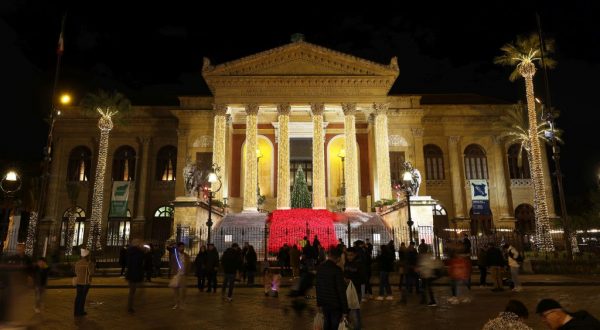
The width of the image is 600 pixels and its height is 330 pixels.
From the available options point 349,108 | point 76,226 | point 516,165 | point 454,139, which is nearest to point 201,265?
point 349,108

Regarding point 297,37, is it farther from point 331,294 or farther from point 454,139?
point 331,294

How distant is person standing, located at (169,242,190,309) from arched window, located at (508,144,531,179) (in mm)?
34079

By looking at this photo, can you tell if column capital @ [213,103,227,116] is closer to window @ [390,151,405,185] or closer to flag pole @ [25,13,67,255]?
flag pole @ [25,13,67,255]

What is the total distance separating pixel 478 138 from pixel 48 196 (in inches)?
1501

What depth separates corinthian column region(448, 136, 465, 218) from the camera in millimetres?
36562

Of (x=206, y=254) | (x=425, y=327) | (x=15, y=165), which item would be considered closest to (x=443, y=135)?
(x=206, y=254)

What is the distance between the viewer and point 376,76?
32438mm

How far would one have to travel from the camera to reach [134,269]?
407 inches

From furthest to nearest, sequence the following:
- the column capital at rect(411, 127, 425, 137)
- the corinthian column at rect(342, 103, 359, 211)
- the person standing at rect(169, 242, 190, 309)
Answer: the column capital at rect(411, 127, 425, 137) → the corinthian column at rect(342, 103, 359, 211) → the person standing at rect(169, 242, 190, 309)

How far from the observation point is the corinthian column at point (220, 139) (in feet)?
102

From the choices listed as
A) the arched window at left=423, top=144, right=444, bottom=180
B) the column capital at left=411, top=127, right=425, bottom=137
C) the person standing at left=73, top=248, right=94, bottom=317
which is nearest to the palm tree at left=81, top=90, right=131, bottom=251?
the person standing at left=73, top=248, right=94, bottom=317

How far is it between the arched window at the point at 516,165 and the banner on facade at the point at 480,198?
3.20 m

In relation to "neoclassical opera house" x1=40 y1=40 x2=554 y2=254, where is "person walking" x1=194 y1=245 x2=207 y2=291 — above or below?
below

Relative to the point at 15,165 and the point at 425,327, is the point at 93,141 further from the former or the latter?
the point at 425,327
